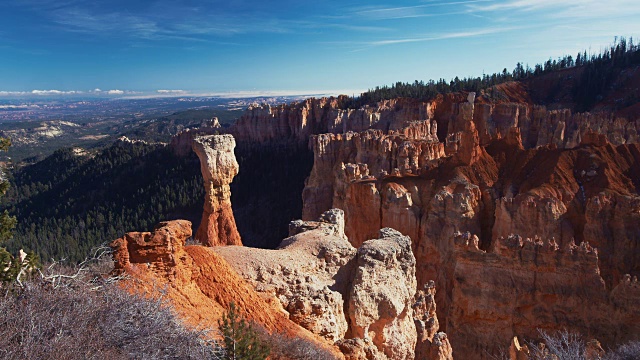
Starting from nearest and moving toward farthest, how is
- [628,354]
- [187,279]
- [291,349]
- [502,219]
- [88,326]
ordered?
1. [88,326]
2. [291,349]
3. [187,279]
4. [628,354]
5. [502,219]

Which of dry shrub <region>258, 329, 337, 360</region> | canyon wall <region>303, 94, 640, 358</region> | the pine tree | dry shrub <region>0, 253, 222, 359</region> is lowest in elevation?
canyon wall <region>303, 94, 640, 358</region>

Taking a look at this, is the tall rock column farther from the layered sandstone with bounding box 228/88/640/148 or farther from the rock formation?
the layered sandstone with bounding box 228/88/640/148

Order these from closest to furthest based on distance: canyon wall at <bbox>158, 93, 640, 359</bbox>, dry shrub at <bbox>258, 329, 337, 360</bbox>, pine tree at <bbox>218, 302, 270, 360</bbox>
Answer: pine tree at <bbox>218, 302, 270, 360</bbox> < dry shrub at <bbox>258, 329, 337, 360</bbox> < canyon wall at <bbox>158, 93, 640, 359</bbox>

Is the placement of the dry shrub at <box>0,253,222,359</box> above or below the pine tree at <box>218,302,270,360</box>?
above

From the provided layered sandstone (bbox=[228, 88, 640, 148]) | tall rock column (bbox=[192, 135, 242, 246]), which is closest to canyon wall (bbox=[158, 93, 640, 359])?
tall rock column (bbox=[192, 135, 242, 246])

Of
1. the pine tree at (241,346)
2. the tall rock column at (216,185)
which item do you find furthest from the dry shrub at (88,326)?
the tall rock column at (216,185)

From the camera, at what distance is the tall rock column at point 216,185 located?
19.6m

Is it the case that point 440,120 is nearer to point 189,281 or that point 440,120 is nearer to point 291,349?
point 189,281

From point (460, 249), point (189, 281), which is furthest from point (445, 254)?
point (189, 281)

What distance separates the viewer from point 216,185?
2070cm

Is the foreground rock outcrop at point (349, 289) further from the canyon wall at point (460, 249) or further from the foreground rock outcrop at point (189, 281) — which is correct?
the foreground rock outcrop at point (189, 281)

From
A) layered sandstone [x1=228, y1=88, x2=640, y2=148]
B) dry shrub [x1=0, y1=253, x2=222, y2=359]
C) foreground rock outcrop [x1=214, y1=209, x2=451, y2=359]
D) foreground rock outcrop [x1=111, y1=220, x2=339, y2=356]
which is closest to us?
dry shrub [x1=0, y1=253, x2=222, y2=359]

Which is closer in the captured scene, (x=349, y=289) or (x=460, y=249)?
(x=349, y=289)

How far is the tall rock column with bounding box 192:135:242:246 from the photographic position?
1961 centimetres
